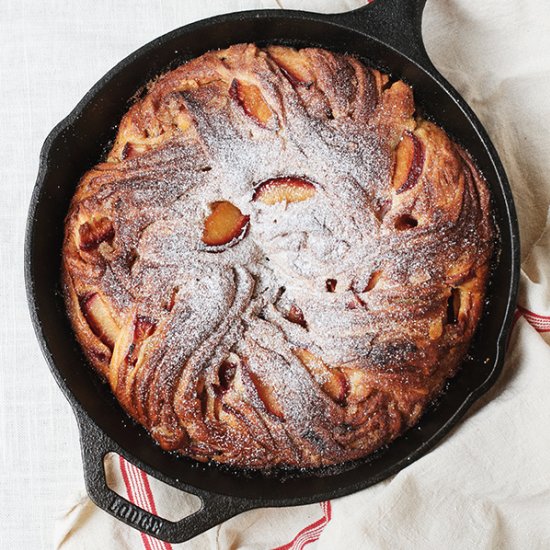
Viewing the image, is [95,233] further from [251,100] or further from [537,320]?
[537,320]

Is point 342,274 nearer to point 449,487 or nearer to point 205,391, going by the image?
point 205,391

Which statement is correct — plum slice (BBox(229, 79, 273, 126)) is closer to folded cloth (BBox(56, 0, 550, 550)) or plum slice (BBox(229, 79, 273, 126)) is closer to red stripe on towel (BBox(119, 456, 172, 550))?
folded cloth (BBox(56, 0, 550, 550))

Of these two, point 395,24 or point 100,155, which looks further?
point 100,155

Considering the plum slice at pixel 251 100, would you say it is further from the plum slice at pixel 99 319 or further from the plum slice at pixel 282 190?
the plum slice at pixel 99 319

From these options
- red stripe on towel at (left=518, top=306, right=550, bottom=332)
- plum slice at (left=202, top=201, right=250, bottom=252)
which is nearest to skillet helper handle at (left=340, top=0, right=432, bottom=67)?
plum slice at (left=202, top=201, right=250, bottom=252)

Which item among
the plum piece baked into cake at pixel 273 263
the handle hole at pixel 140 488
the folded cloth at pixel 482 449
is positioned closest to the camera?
the plum piece baked into cake at pixel 273 263

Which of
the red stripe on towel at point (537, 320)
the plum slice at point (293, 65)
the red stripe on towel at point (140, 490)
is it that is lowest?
the red stripe on towel at point (140, 490)

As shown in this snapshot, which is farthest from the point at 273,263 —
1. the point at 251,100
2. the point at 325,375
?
the point at 251,100

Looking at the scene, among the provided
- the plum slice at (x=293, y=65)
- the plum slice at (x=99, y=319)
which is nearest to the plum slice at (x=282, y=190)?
the plum slice at (x=293, y=65)

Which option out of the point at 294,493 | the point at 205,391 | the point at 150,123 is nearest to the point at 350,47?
the point at 150,123
